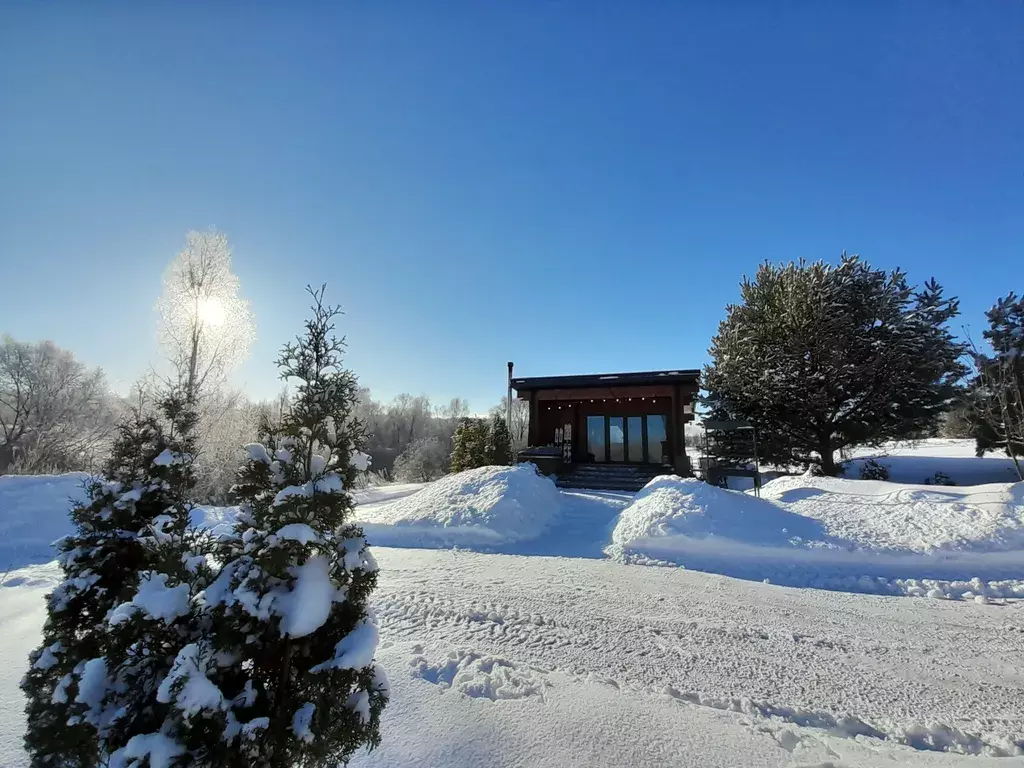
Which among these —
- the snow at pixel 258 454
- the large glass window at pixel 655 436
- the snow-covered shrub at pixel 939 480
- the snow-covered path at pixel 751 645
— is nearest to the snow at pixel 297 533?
the snow at pixel 258 454

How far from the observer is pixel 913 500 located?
9.05 meters

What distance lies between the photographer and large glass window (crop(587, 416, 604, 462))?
1942 centimetres

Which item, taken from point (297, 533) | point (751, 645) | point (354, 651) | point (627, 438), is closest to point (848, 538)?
point (751, 645)

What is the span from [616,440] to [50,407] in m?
24.6

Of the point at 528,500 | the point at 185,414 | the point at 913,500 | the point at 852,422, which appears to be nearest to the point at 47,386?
the point at 528,500

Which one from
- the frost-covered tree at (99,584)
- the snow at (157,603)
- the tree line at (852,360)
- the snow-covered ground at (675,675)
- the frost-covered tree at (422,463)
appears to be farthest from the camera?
the frost-covered tree at (422,463)

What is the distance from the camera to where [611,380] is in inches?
680

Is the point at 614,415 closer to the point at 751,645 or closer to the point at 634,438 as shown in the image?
the point at 634,438

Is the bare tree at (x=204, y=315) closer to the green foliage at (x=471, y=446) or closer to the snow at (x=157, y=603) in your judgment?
the green foliage at (x=471, y=446)

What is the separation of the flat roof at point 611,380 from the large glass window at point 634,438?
2409mm

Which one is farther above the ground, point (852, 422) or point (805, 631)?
point (852, 422)

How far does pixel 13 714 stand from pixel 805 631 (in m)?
6.87

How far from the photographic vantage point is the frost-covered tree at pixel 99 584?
231 centimetres

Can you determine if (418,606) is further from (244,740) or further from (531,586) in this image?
(244,740)
